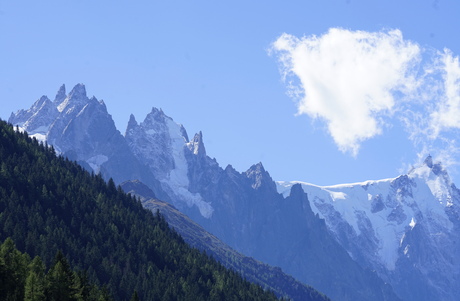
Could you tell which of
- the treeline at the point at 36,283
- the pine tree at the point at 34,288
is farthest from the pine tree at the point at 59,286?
the pine tree at the point at 34,288

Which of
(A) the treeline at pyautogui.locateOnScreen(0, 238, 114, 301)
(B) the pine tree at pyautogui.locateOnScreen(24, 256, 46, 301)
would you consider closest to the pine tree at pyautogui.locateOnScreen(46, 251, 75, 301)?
(A) the treeline at pyautogui.locateOnScreen(0, 238, 114, 301)

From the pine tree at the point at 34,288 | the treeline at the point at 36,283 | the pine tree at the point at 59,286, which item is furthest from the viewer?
the pine tree at the point at 59,286

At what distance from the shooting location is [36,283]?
128500 millimetres

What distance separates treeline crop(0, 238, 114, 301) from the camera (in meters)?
128

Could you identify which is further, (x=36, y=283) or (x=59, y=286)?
(x=59, y=286)

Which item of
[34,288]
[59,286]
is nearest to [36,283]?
[34,288]

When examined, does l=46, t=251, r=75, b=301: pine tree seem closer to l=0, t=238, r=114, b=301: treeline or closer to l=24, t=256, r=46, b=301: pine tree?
l=0, t=238, r=114, b=301: treeline

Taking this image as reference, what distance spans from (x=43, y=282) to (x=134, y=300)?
14621 millimetres

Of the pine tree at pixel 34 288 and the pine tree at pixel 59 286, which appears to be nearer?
the pine tree at pixel 34 288

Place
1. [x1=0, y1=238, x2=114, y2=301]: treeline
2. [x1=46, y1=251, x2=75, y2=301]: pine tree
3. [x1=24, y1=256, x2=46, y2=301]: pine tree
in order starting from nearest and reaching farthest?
[x1=24, y1=256, x2=46, y2=301]: pine tree < [x1=0, y1=238, x2=114, y2=301]: treeline < [x1=46, y1=251, x2=75, y2=301]: pine tree

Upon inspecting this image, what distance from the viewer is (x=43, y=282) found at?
13175 centimetres

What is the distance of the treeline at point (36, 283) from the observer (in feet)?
421

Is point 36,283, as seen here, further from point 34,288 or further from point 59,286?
point 59,286

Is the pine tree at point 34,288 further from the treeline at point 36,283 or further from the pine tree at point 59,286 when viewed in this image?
the pine tree at point 59,286
